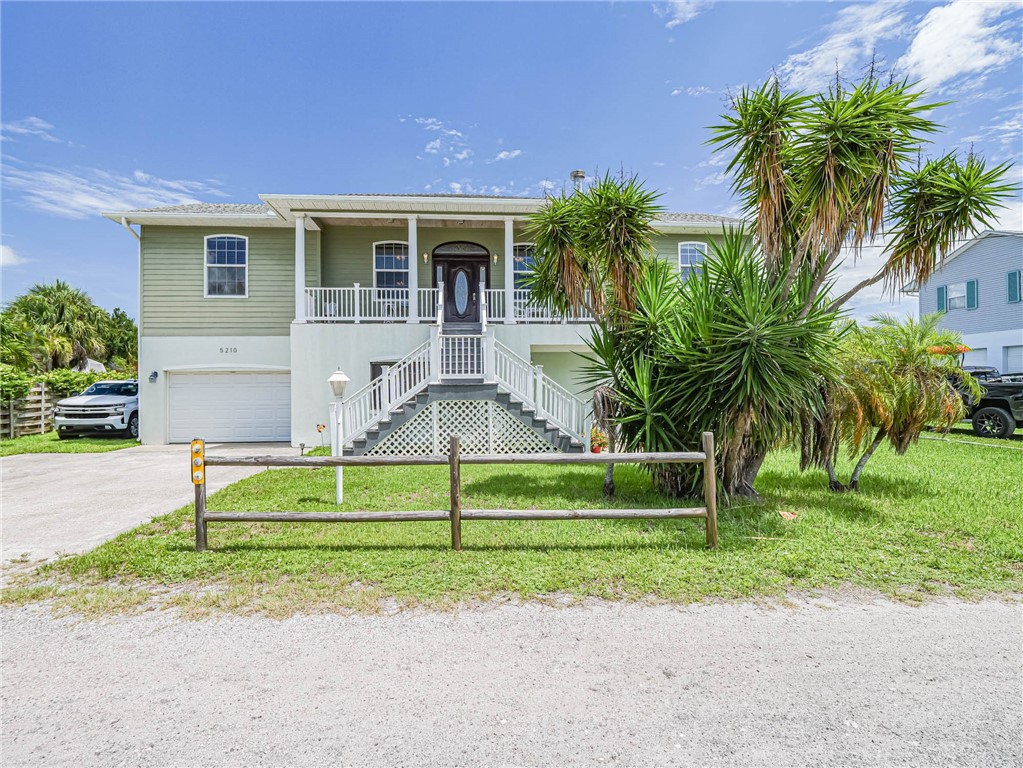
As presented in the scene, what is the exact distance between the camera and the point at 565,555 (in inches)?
172

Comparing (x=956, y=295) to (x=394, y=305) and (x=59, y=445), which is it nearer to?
(x=394, y=305)

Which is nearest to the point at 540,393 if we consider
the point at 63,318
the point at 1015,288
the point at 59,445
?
the point at 59,445

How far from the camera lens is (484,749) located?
207 centimetres

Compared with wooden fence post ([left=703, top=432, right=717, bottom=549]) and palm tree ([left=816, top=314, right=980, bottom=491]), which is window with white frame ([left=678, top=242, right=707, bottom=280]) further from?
wooden fence post ([left=703, top=432, right=717, bottom=549])

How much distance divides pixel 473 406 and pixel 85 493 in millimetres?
6587

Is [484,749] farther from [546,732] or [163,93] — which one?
[163,93]

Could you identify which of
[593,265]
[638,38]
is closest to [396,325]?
[593,265]

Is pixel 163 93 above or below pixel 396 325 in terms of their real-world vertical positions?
above

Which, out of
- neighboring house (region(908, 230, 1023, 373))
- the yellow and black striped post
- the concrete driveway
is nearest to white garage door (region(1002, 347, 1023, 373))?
neighboring house (region(908, 230, 1023, 373))

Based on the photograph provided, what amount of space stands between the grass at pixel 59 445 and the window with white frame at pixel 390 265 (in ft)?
25.7

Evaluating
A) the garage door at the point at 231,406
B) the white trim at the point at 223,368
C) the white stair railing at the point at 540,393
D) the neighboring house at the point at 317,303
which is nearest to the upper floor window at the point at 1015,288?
the neighboring house at the point at 317,303

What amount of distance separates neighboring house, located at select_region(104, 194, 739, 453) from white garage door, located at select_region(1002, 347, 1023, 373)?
45.4ft

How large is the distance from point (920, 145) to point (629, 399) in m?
4.26

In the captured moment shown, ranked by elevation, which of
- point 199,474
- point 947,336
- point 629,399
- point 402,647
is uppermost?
point 947,336
